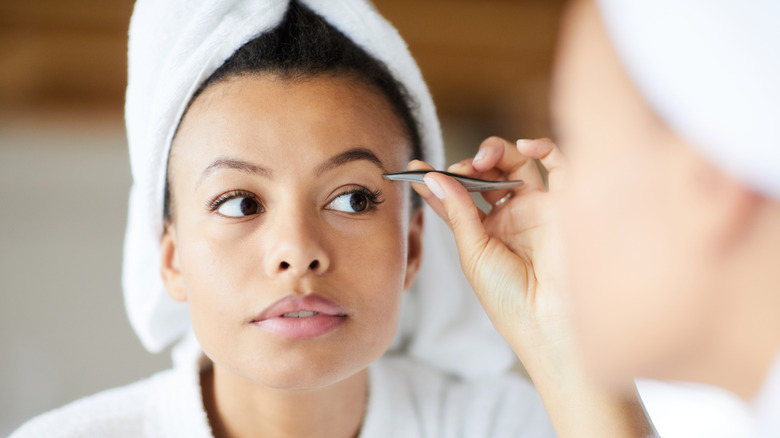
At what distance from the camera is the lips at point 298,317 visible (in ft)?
2.40

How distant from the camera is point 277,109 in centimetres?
76

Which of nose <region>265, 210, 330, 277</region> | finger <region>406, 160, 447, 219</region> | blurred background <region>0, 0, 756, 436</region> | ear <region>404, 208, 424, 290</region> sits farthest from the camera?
blurred background <region>0, 0, 756, 436</region>

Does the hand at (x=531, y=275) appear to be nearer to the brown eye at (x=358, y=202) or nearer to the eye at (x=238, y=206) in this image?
the brown eye at (x=358, y=202)

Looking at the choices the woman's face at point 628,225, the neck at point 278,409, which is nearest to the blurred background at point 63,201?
the neck at point 278,409

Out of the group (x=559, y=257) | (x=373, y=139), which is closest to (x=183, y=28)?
(x=373, y=139)

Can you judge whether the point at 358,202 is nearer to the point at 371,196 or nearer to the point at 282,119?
the point at 371,196

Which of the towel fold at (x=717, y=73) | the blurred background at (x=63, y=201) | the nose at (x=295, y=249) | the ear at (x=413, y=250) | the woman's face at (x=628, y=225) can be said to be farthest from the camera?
the blurred background at (x=63, y=201)

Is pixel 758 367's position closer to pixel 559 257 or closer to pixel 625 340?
pixel 625 340

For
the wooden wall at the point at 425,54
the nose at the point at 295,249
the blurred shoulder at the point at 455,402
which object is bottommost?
the blurred shoulder at the point at 455,402

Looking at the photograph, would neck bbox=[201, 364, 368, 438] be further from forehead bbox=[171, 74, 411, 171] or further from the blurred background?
the blurred background

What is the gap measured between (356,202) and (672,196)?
14.8 inches

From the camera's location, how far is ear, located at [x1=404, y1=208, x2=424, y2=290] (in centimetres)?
95

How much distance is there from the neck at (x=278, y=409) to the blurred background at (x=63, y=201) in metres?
0.77

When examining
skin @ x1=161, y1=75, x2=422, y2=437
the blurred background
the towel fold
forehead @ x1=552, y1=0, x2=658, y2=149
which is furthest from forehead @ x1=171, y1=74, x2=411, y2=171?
the blurred background
